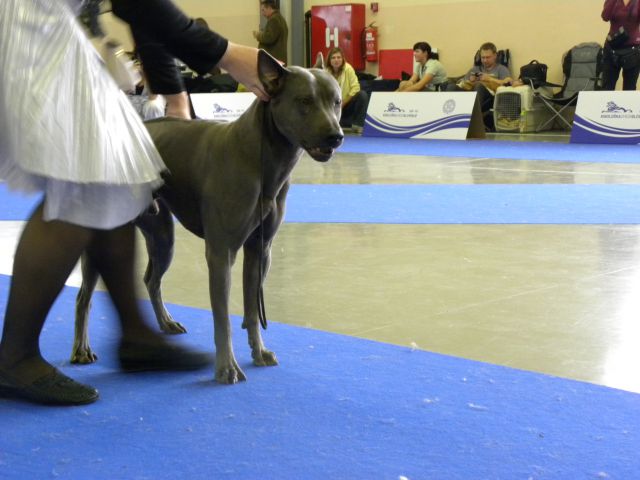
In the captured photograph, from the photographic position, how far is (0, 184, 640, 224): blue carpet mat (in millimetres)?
5016

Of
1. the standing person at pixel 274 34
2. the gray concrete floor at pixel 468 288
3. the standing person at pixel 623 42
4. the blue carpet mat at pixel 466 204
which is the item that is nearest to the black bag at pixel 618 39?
the standing person at pixel 623 42

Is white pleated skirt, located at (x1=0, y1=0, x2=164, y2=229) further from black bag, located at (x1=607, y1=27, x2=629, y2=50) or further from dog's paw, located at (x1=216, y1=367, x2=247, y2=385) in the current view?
black bag, located at (x1=607, y1=27, x2=629, y2=50)

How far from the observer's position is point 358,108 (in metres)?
12.6

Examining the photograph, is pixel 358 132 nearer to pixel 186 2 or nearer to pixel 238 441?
pixel 186 2

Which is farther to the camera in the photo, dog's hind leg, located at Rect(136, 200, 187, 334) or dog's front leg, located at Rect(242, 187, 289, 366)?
dog's hind leg, located at Rect(136, 200, 187, 334)

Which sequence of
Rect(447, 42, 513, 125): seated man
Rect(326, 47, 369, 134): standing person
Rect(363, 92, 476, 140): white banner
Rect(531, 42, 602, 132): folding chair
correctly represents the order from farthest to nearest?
Rect(447, 42, 513, 125): seated man
Rect(326, 47, 369, 134): standing person
Rect(531, 42, 602, 132): folding chair
Rect(363, 92, 476, 140): white banner

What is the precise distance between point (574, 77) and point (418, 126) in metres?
2.43

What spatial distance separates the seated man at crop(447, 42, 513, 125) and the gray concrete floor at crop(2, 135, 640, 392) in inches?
302

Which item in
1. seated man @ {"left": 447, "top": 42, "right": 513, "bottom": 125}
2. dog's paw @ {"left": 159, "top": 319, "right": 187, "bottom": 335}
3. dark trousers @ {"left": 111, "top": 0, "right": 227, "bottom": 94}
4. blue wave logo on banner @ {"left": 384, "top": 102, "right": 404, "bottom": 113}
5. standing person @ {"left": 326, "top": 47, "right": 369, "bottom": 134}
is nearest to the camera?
dark trousers @ {"left": 111, "top": 0, "right": 227, "bottom": 94}

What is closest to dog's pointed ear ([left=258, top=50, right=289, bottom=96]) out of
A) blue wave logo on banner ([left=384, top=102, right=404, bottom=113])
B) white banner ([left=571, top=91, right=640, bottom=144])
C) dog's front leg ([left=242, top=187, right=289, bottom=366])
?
dog's front leg ([left=242, top=187, right=289, bottom=366])

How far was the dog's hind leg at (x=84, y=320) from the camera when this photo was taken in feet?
8.20

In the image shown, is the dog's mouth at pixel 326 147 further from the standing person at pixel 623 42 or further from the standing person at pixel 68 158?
the standing person at pixel 623 42

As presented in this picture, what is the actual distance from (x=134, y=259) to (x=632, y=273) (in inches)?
90.0

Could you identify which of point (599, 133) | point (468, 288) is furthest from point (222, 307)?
point (599, 133)
